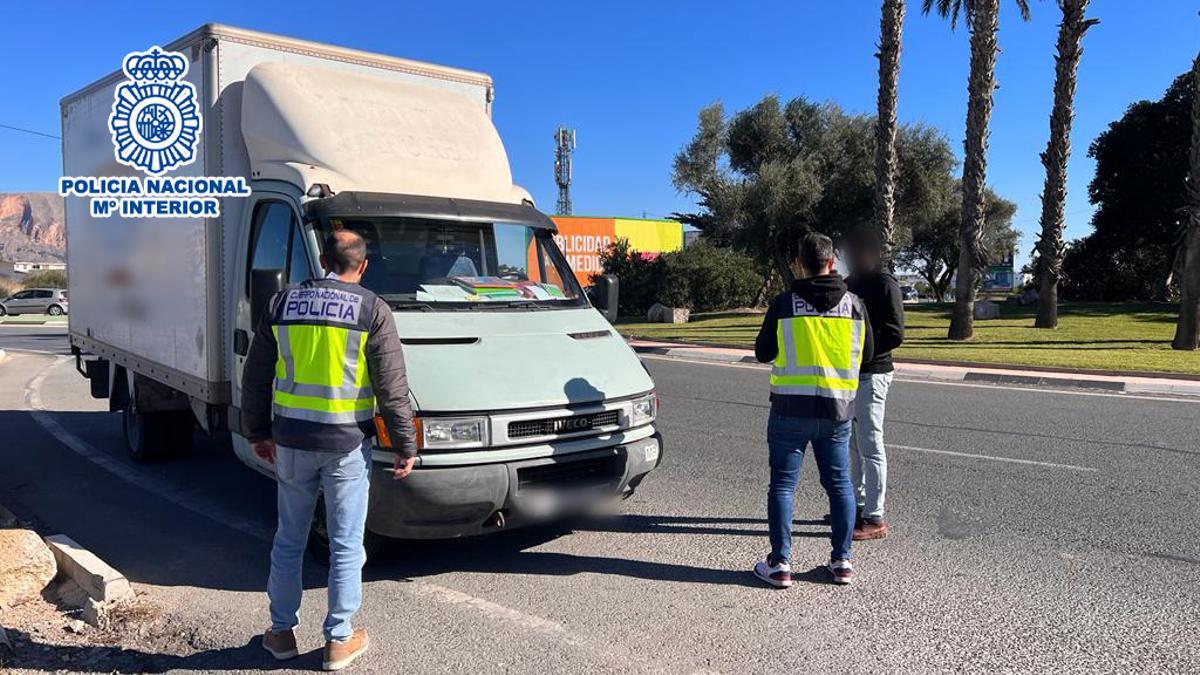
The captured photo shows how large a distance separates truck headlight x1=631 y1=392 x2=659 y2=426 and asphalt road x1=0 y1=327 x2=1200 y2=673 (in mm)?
648

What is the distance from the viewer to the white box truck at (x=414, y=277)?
436 centimetres

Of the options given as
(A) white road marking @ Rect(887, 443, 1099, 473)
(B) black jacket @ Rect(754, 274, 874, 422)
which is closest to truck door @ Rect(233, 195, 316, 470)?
(B) black jacket @ Rect(754, 274, 874, 422)

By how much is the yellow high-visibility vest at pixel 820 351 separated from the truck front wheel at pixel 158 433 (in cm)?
556

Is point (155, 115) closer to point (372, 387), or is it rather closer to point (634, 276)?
point (372, 387)

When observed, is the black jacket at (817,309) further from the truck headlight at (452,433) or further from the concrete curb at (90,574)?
the concrete curb at (90,574)

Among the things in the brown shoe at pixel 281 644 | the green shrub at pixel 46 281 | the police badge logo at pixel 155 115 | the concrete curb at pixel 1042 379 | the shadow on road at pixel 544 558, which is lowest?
the shadow on road at pixel 544 558

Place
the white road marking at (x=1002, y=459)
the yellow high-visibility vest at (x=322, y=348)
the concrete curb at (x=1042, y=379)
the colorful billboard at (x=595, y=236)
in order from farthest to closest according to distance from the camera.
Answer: the colorful billboard at (x=595, y=236) < the concrete curb at (x=1042, y=379) < the white road marking at (x=1002, y=459) < the yellow high-visibility vest at (x=322, y=348)

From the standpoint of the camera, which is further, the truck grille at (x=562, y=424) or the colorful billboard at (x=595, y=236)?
the colorful billboard at (x=595, y=236)

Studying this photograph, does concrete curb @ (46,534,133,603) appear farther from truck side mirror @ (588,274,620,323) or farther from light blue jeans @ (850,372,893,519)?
light blue jeans @ (850,372,893,519)

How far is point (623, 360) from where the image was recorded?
204 inches

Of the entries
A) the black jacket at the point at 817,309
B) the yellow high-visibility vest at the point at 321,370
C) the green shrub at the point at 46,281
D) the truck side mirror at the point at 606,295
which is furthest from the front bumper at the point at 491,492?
the green shrub at the point at 46,281

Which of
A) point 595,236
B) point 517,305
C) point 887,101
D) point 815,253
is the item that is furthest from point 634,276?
point 815,253

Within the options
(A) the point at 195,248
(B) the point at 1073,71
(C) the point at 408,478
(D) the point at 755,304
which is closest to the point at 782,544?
(C) the point at 408,478

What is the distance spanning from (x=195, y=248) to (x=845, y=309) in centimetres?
436
